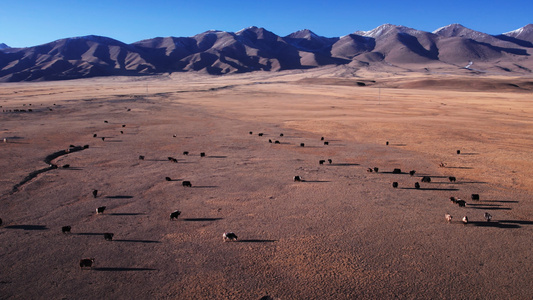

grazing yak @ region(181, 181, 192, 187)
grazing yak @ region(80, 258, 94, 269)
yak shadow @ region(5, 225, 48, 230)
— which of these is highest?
grazing yak @ region(181, 181, 192, 187)

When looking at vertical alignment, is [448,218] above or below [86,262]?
above

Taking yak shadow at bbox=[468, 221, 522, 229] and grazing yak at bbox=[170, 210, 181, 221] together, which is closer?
yak shadow at bbox=[468, 221, 522, 229]

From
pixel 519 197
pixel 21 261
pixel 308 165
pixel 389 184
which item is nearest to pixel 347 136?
pixel 308 165

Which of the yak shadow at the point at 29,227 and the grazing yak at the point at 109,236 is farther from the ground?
the grazing yak at the point at 109,236

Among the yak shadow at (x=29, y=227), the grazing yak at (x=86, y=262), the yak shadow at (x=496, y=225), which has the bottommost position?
the yak shadow at (x=29, y=227)

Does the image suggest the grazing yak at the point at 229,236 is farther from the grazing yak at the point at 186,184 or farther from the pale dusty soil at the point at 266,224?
the grazing yak at the point at 186,184

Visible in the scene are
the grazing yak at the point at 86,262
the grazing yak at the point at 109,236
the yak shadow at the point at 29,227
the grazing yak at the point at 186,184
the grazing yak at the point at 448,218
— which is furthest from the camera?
the grazing yak at the point at 186,184

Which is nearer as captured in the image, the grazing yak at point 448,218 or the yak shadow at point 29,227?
the yak shadow at point 29,227

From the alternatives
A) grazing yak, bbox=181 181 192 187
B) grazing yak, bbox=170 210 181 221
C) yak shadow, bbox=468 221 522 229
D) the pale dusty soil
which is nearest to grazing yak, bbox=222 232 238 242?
the pale dusty soil

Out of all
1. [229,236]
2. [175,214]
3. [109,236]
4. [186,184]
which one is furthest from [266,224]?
[186,184]

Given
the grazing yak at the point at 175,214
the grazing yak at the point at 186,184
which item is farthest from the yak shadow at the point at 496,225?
the grazing yak at the point at 186,184

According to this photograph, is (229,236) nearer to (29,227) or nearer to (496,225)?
(29,227)

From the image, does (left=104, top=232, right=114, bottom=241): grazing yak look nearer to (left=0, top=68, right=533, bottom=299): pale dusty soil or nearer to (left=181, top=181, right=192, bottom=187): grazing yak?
(left=0, top=68, right=533, bottom=299): pale dusty soil
